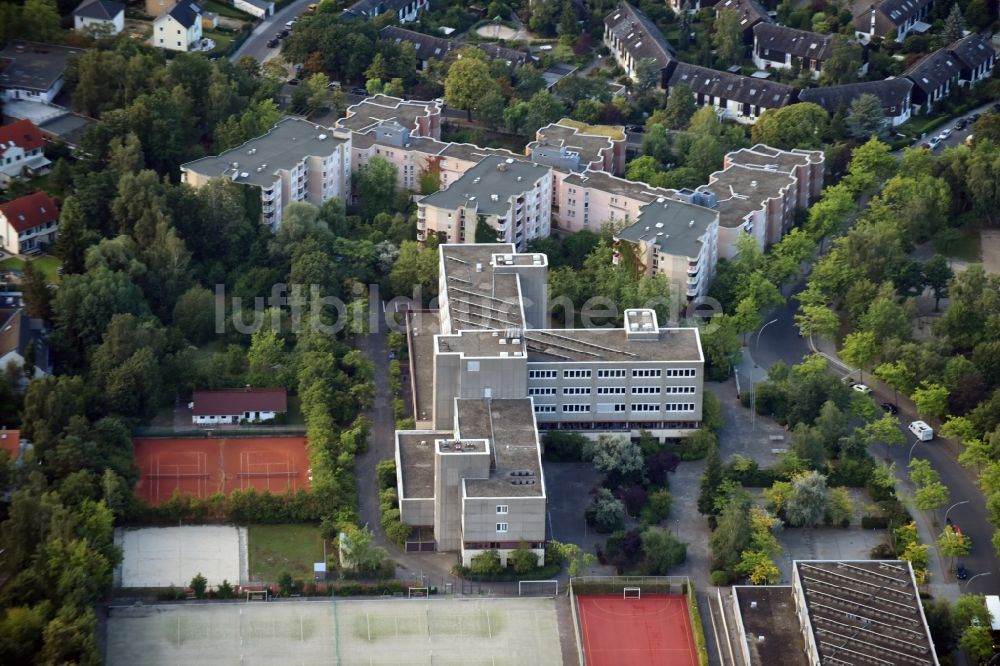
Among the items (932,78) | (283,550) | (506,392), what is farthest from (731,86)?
(283,550)

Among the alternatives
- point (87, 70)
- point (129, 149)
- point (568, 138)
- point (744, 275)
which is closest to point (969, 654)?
point (744, 275)

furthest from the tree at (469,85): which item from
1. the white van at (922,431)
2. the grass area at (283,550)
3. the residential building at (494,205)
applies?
the grass area at (283,550)

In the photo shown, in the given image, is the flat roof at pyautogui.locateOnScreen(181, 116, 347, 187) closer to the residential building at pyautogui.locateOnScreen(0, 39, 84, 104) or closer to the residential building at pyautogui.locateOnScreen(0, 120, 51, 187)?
the residential building at pyautogui.locateOnScreen(0, 120, 51, 187)

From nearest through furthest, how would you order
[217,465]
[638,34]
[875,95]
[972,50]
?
1. [217,465]
2. [875,95]
3. [972,50]
4. [638,34]

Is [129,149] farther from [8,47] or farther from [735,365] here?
[735,365]

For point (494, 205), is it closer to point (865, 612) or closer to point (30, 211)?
point (30, 211)

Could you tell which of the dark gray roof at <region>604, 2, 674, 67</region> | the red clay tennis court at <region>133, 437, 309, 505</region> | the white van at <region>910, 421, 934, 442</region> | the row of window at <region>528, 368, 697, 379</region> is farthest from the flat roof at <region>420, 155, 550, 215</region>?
the white van at <region>910, 421, 934, 442</region>
